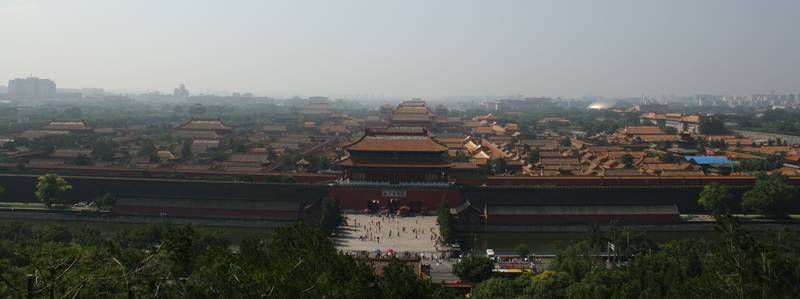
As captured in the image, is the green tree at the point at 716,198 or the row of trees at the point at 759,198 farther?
the green tree at the point at 716,198

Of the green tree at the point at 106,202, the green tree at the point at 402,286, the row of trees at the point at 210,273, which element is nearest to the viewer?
the row of trees at the point at 210,273

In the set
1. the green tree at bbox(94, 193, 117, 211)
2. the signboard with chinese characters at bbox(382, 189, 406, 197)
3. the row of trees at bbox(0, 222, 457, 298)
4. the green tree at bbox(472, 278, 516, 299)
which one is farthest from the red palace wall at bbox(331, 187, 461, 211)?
the row of trees at bbox(0, 222, 457, 298)

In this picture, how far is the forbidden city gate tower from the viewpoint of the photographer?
1198 inches

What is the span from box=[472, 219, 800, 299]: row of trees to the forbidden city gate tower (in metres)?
9.68

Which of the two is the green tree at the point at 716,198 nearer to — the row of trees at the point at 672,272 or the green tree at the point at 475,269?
the row of trees at the point at 672,272

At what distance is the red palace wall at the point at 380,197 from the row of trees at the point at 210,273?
16.0 meters

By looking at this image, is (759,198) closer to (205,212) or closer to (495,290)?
(495,290)

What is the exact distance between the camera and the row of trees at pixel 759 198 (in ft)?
94.2

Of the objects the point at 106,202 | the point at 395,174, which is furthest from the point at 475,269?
the point at 106,202

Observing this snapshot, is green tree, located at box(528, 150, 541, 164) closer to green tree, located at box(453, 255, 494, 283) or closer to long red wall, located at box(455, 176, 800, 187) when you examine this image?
long red wall, located at box(455, 176, 800, 187)

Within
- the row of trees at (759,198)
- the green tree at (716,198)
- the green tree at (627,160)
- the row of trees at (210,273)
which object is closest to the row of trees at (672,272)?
the row of trees at (210,273)

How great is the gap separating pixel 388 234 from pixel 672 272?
40.6ft

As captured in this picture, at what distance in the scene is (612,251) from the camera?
2202 cm

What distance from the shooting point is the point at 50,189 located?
98.5 ft
